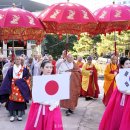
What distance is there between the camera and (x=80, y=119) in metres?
8.03

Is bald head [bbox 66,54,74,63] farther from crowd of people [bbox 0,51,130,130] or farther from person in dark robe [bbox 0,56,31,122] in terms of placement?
person in dark robe [bbox 0,56,31,122]

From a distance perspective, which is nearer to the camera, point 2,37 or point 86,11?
point 86,11

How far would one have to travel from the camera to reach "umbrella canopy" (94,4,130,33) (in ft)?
27.9

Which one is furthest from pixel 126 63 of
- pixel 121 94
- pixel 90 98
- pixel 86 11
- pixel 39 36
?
pixel 90 98

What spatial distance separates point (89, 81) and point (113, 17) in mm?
3251

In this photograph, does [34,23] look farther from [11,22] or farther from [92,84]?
[92,84]

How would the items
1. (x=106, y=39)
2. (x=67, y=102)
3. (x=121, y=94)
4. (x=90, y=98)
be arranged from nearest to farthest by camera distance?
1. (x=121, y=94)
2. (x=67, y=102)
3. (x=90, y=98)
4. (x=106, y=39)

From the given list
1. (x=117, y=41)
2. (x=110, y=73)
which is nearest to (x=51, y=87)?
(x=110, y=73)

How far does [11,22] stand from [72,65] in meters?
1.87

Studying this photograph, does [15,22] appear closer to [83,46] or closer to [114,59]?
[114,59]

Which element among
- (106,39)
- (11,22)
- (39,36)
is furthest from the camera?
(106,39)

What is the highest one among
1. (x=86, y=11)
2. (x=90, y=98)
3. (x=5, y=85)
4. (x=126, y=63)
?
(x=86, y=11)

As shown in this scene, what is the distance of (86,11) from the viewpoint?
817 centimetres

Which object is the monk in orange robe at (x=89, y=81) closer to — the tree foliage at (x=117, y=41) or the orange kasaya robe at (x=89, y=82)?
the orange kasaya robe at (x=89, y=82)
